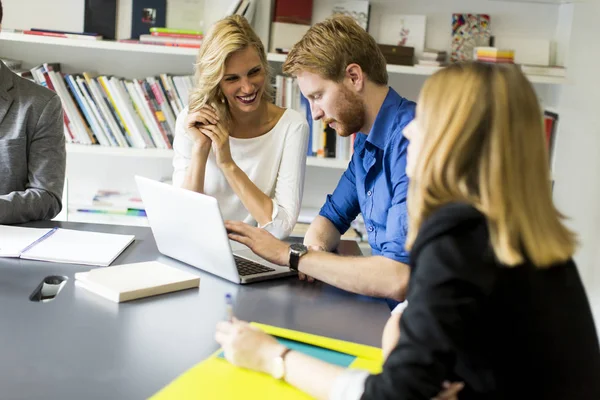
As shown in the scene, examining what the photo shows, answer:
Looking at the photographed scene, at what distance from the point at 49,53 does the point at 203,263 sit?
1.81 m

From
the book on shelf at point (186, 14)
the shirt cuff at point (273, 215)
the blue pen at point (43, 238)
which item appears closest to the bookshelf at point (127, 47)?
the book on shelf at point (186, 14)

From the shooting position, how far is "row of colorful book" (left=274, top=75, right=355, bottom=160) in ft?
9.61

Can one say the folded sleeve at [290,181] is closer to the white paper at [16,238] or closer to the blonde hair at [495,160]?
the white paper at [16,238]

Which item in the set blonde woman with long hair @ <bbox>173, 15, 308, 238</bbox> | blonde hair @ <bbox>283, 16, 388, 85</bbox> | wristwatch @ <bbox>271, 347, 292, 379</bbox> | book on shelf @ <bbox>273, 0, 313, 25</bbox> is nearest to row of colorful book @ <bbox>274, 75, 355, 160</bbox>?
book on shelf @ <bbox>273, 0, 313, 25</bbox>

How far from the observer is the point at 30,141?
7.29 ft

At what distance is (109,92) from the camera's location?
293 cm

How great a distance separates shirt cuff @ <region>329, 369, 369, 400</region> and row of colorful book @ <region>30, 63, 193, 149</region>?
203 centimetres

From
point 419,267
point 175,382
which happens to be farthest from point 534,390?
point 175,382

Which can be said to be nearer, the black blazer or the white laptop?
the black blazer

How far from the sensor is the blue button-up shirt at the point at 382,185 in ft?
5.49

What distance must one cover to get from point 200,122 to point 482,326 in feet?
5.05

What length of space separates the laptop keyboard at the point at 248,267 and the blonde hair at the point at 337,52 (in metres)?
0.52

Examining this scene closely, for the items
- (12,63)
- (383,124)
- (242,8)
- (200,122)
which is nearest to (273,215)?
(200,122)

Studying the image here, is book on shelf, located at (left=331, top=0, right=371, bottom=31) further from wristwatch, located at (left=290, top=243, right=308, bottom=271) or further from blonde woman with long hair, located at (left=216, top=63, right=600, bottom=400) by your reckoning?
blonde woman with long hair, located at (left=216, top=63, right=600, bottom=400)
